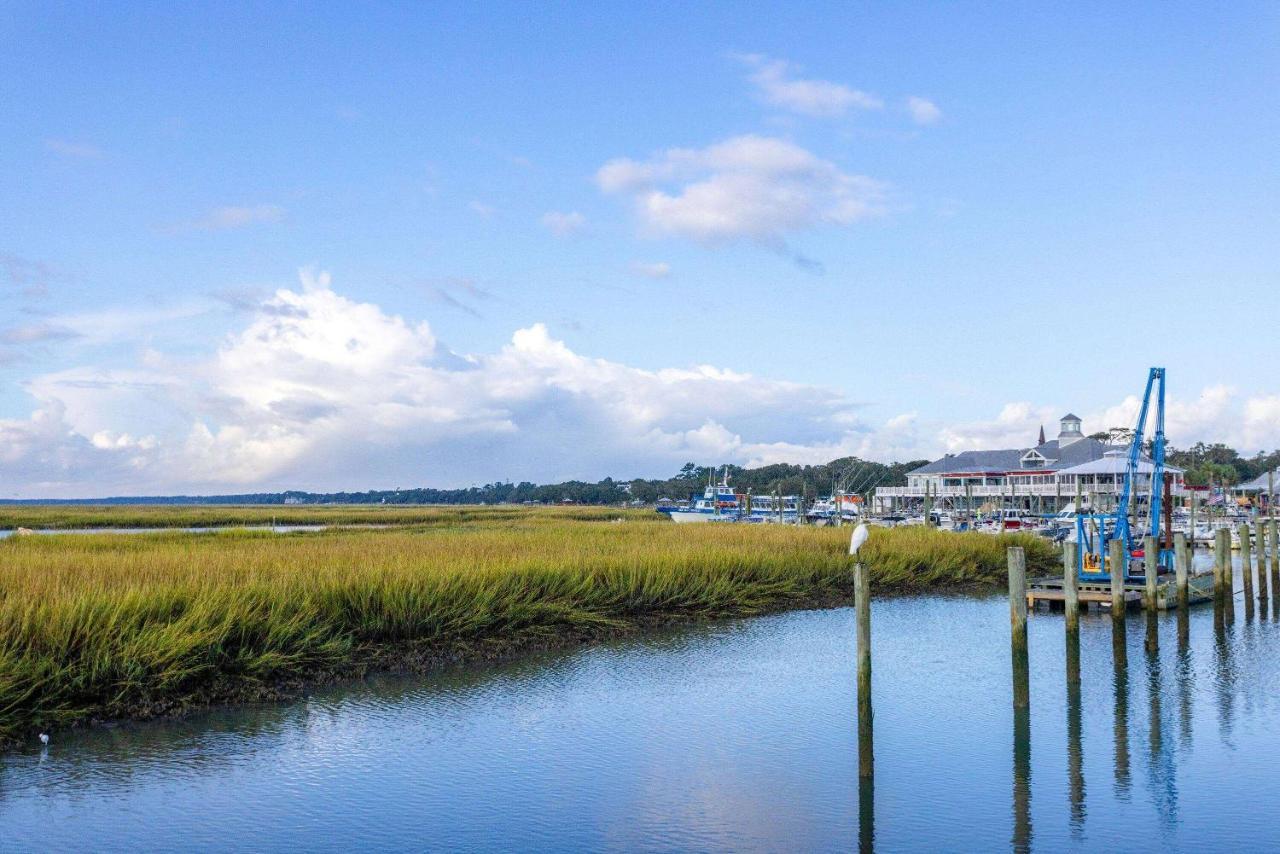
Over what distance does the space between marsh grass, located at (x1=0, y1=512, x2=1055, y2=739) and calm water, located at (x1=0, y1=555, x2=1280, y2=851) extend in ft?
2.42

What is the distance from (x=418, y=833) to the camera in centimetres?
1059

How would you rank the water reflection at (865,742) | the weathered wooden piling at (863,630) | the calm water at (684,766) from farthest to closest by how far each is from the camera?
the weathered wooden piling at (863,630), the water reflection at (865,742), the calm water at (684,766)

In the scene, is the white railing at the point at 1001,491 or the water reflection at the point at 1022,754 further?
the white railing at the point at 1001,491

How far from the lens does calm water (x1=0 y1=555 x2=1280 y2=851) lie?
10.6 metres

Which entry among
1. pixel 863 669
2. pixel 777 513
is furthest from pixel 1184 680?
pixel 777 513

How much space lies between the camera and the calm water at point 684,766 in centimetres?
1059

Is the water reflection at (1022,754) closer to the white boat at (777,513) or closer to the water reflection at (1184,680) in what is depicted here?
the water reflection at (1184,680)

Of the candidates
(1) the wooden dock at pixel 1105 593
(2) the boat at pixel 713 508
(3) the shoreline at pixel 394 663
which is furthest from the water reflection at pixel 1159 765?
(2) the boat at pixel 713 508

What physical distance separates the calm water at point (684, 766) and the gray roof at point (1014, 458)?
263ft

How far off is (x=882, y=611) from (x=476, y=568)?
440 inches

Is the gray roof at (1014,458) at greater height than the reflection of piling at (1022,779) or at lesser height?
greater

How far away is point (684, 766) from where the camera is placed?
42.0 ft

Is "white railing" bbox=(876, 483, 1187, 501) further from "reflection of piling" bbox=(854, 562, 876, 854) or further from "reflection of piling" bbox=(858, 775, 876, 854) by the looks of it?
"reflection of piling" bbox=(858, 775, 876, 854)

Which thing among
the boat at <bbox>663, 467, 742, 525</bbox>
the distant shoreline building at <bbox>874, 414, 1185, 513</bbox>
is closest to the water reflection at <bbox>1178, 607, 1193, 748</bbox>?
the distant shoreline building at <bbox>874, 414, 1185, 513</bbox>
